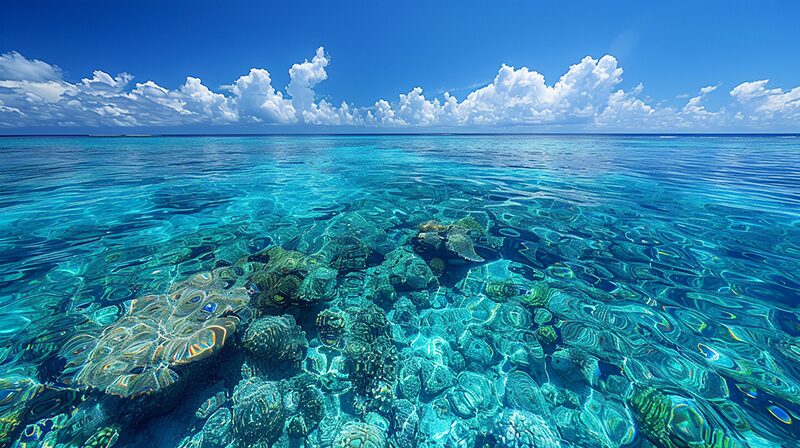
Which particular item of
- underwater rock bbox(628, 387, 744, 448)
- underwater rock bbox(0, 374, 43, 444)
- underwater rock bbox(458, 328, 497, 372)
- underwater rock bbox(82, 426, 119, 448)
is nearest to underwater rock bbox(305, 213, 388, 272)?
underwater rock bbox(458, 328, 497, 372)

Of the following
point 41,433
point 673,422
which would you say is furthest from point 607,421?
point 41,433

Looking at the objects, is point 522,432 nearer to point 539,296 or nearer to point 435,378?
point 435,378

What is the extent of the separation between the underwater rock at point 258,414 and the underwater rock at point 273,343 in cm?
52

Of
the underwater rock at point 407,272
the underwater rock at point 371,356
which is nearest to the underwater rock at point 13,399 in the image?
the underwater rock at point 371,356

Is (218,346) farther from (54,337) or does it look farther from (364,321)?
(54,337)

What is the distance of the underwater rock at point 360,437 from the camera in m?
3.30

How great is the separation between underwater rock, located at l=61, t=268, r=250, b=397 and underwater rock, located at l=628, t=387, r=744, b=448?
241 inches

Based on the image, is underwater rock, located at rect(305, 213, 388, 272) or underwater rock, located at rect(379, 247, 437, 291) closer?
underwater rock, located at rect(379, 247, 437, 291)

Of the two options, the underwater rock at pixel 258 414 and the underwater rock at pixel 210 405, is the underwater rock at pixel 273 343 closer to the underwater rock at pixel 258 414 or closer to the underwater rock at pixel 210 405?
the underwater rock at pixel 258 414

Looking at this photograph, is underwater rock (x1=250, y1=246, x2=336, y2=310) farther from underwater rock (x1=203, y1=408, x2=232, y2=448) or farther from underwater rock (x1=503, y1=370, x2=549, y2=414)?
underwater rock (x1=503, y1=370, x2=549, y2=414)

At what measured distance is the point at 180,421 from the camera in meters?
3.56

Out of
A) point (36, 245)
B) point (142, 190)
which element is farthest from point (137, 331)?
point (142, 190)

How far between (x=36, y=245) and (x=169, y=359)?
26.7 ft

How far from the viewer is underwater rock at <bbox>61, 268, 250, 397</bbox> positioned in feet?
12.2
